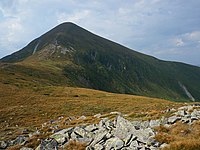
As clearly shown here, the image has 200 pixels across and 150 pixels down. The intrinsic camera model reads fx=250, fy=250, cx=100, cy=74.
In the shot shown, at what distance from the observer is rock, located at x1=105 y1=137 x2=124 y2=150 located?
12.6 m

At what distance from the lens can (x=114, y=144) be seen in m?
12.9

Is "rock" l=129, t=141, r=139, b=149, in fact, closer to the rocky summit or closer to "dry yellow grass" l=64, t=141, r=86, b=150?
the rocky summit

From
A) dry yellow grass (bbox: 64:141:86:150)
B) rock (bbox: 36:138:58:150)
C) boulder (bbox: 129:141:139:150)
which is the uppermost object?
boulder (bbox: 129:141:139:150)

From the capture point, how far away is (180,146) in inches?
442

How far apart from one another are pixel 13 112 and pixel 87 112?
12.1 m

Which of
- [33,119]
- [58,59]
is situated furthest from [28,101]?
[58,59]

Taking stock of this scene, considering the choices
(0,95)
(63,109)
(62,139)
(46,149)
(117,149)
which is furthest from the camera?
(0,95)

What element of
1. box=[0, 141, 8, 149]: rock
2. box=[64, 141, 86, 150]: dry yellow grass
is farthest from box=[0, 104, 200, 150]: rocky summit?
box=[64, 141, 86, 150]: dry yellow grass

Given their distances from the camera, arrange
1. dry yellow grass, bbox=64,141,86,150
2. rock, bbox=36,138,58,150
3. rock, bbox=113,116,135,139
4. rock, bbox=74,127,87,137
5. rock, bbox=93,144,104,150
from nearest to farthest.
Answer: rock, bbox=93,144,104,150
rock, bbox=113,116,135,139
dry yellow grass, bbox=64,141,86,150
rock, bbox=36,138,58,150
rock, bbox=74,127,87,137

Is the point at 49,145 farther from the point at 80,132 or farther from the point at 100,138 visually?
the point at 100,138

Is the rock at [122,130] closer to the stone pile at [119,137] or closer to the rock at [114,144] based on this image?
the stone pile at [119,137]

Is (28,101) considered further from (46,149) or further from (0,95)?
(46,149)

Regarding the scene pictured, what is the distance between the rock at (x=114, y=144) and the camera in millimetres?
12619

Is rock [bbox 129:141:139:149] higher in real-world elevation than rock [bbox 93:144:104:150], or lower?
higher
